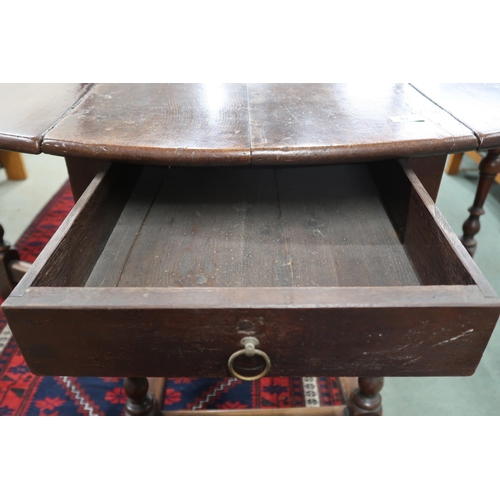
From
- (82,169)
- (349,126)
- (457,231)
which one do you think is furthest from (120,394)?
(457,231)

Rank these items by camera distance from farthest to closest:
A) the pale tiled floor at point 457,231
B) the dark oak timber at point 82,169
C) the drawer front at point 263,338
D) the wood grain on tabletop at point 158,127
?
the pale tiled floor at point 457,231, the dark oak timber at point 82,169, the wood grain on tabletop at point 158,127, the drawer front at point 263,338

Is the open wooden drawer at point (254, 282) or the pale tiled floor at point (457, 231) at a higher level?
the open wooden drawer at point (254, 282)

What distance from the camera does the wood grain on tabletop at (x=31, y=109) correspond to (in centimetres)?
70

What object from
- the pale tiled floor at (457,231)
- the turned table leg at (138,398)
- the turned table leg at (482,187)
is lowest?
the pale tiled floor at (457,231)

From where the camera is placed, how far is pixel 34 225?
168 centimetres

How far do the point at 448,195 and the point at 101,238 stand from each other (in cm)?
155

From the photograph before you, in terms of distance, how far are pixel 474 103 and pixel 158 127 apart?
0.54 metres

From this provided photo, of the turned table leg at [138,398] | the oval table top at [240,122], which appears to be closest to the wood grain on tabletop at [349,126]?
the oval table top at [240,122]

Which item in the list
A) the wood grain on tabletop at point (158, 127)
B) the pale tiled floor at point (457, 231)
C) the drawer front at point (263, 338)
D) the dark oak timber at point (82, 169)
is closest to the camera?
the drawer front at point (263, 338)

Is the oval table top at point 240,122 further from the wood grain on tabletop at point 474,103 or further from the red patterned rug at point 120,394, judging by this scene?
the red patterned rug at point 120,394

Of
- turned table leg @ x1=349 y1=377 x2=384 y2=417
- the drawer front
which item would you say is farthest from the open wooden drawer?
turned table leg @ x1=349 y1=377 x2=384 y2=417

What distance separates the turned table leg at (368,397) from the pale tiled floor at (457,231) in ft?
0.41

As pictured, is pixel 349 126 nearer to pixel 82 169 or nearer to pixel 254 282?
pixel 254 282

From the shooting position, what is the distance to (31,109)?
0.80 metres
